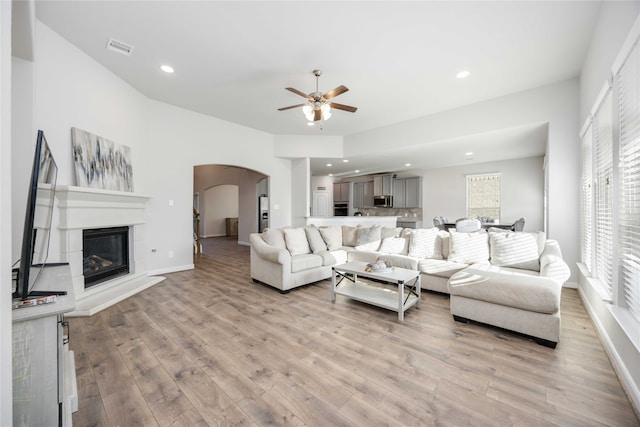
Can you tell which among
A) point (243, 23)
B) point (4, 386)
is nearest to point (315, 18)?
point (243, 23)

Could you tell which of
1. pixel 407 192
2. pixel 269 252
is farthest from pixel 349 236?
pixel 407 192

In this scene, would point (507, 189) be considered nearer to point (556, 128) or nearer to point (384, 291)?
point (556, 128)

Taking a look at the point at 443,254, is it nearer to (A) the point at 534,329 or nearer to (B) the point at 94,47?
(A) the point at 534,329

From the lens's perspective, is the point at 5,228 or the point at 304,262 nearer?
the point at 5,228

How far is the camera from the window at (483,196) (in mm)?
7547

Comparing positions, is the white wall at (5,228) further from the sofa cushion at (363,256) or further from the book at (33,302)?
the sofa cushion at (363,256)

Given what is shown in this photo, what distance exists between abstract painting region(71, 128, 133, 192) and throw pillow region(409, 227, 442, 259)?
4605 mm

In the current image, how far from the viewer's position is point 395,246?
4344 mm

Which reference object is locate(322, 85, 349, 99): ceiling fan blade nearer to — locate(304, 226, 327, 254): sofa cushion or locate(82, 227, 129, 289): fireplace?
locate(304, 226, 327, 254): sofa cushion

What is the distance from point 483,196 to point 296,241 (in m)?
6.43

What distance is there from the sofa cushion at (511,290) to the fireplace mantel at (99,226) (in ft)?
13.5

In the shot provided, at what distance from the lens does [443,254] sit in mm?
3932

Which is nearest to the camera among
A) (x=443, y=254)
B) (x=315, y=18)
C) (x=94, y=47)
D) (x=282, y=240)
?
(x=315, y=18)

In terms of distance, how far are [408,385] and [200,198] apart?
36.2 feet
